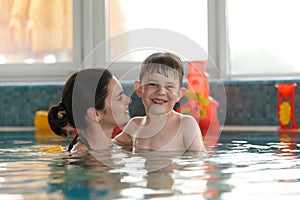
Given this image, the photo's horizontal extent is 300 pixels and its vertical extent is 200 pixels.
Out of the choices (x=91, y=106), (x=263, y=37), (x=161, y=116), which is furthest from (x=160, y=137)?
(x=263, y=37)

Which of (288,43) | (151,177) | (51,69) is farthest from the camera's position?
(51,69)

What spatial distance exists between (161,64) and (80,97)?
13.4 inches

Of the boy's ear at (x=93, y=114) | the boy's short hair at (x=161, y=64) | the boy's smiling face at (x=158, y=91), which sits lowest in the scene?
the boy's ear at (x=93, y=114)

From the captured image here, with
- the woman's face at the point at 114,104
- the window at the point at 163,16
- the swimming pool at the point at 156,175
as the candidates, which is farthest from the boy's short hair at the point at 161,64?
the window at the point at 163,16

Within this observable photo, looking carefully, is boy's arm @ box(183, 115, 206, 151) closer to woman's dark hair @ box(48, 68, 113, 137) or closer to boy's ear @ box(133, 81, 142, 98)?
boy's ear @ box(133, 81, 142, 98)

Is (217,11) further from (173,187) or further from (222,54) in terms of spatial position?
(173,187)

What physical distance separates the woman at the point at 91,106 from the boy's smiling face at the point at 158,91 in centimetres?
11

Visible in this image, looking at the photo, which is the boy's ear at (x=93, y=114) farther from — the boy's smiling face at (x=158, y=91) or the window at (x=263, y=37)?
the window at (x=263, y=37)

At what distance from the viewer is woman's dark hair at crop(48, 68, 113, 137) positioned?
105 inches

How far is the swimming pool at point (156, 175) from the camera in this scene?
5.66 ft

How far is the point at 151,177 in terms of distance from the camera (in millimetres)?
2025

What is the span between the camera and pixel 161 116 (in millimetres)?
2740

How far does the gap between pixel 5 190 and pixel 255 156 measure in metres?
1.17

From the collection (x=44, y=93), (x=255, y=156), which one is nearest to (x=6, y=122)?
(x=44, y=93)
